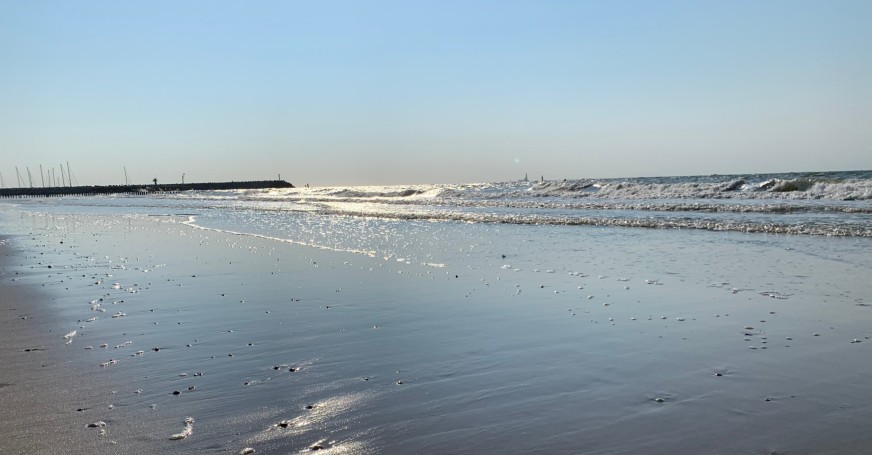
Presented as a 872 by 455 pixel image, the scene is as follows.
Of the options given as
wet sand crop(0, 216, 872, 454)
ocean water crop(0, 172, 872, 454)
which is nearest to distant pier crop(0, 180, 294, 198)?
ocean water crop(0, 172, 872, 454)

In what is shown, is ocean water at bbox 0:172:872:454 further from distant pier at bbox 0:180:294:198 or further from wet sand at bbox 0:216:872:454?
distant pier at bbox 0:180:294:198

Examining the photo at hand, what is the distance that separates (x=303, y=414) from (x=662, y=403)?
2764mm

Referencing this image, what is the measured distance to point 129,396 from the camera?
5.19m

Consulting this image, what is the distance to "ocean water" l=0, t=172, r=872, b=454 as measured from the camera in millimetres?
Result: 4387

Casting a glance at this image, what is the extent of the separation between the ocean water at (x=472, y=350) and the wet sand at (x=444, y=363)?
27 mm

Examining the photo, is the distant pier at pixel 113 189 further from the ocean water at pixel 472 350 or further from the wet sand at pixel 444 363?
the wet sand at pixel 444 363

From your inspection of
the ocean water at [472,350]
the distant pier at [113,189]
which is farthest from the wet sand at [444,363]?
the distant pier at [113,189]

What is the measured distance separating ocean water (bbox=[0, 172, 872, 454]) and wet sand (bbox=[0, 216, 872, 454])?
0.03 metres

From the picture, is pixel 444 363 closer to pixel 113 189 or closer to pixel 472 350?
pixel 472 350

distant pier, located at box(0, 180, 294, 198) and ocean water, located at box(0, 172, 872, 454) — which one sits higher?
distant pier, located at box(0, 180, 294, 198)

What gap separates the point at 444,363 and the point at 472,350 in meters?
0.55

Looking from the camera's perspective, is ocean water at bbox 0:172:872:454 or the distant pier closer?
ocean water at bbox 0:172:872:454

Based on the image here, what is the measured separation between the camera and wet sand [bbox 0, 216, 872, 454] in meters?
4.34

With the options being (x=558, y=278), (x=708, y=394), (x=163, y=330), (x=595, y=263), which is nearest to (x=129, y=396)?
(x=163, y=330)
